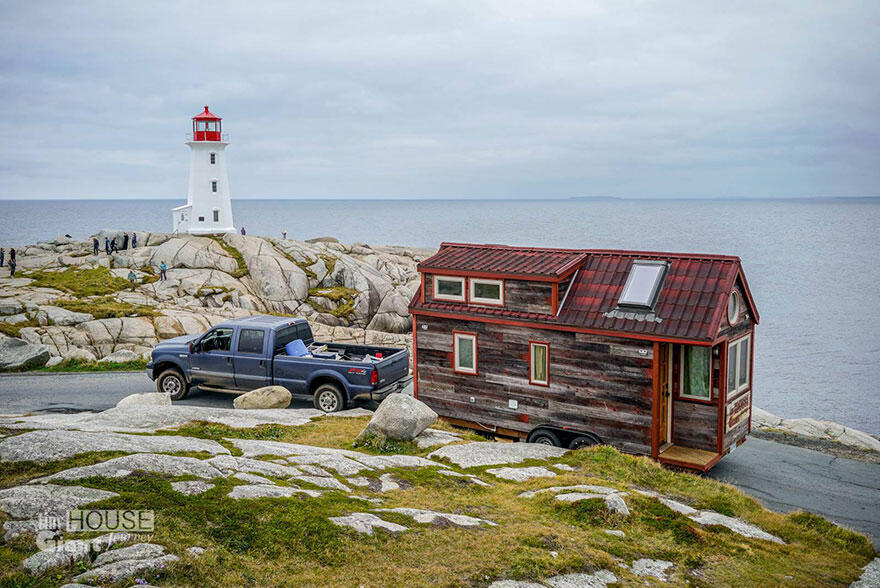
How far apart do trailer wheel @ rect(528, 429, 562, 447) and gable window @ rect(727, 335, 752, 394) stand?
4331 mm

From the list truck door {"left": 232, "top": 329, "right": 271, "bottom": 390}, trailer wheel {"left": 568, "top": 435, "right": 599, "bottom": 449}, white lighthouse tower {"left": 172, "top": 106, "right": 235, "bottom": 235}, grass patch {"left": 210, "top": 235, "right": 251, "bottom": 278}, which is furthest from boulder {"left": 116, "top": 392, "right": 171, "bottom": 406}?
white lighthouse tower {"left": 172, "top": 106, "right": 235, "bottom": 235}

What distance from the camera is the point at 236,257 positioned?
166 ft

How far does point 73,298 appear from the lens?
37906 mm

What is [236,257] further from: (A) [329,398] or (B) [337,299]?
(A) [329,398]

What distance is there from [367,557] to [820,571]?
23.9 ft

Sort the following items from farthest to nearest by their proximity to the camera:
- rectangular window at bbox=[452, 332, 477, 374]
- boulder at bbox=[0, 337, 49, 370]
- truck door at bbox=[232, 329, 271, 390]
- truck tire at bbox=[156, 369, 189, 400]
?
boulder at bbox=[0, 337, 49, 370] → truck tire at bbox=[156, 369, 189, 400] → truck door at bbox=[232, 329, 271, 390] → rectangular window at bbox=[452, 332, 477, 374]

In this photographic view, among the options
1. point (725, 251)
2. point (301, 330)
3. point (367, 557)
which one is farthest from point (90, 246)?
point (725, 251)

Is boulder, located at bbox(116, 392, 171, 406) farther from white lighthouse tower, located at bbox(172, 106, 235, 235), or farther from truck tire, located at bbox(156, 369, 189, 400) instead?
white lighthouse tower, located at bbox(172, 106, 235, 235)

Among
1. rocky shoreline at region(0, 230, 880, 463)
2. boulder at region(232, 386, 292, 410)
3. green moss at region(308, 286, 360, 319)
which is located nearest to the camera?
boulder at region(232, 386, 292, 410)

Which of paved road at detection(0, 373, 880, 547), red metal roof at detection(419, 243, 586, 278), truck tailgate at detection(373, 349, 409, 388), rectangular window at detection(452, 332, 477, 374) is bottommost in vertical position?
paved road at detection(0, 373, 880, 547)

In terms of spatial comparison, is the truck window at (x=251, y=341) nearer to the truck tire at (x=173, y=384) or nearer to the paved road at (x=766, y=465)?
the paved road at (x=766, y=465)

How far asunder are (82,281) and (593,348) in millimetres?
35881

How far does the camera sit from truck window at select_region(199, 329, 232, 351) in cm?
2109

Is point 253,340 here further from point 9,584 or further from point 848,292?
point 848,292
